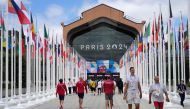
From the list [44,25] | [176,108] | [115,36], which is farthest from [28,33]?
[115,36]

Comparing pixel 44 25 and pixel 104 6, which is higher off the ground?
pixel 104 6

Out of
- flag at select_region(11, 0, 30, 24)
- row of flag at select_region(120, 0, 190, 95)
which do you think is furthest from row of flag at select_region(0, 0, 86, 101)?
row of flag at select_region(120, 0, 190, 95)

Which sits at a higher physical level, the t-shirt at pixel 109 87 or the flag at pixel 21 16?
the flag at pixel 21 16

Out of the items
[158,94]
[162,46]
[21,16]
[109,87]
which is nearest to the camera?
[158,94]

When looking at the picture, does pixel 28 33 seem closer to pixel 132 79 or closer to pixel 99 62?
pixel 132 79

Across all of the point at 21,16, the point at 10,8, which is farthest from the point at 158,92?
the point at 21,16

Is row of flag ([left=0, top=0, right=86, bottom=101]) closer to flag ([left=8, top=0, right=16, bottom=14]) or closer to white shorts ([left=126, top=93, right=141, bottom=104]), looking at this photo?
flag ([left=8, top=0, right=16, bottom=14])

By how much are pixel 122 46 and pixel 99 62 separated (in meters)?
7.97

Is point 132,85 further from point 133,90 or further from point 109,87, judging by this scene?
point 109,87

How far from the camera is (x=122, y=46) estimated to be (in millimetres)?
97562

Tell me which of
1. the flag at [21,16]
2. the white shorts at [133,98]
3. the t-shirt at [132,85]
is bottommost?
the white shorts at [133,98]

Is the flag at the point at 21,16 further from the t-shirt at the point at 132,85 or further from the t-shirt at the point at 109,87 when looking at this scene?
the t-shirt at the point at 132,85

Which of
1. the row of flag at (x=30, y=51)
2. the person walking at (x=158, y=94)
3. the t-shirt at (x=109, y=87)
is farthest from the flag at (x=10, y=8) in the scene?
the person walking at (x=158, y=94)

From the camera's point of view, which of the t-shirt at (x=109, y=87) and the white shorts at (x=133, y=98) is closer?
the white shorts at (x=133, y=98)
